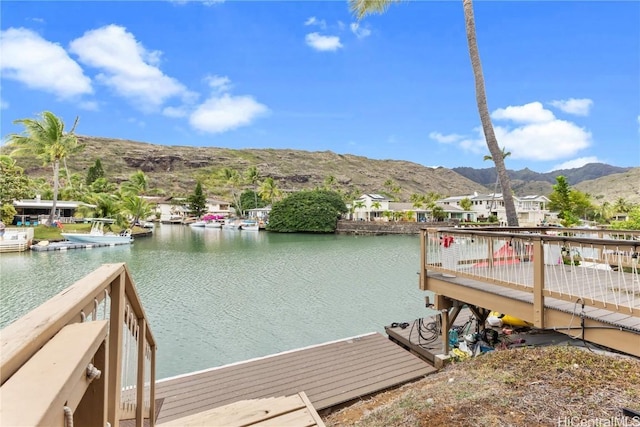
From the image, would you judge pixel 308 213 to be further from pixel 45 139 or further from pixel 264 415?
pixel 264 415

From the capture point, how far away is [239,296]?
12.3 m

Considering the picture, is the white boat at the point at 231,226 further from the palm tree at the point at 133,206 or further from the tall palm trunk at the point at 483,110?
the tall palm trunk at the point at 483,110

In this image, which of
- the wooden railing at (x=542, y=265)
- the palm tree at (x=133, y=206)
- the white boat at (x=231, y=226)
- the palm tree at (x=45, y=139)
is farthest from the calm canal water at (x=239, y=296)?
the white boat at (x=231, y=226)

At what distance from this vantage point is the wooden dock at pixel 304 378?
482 centimetres

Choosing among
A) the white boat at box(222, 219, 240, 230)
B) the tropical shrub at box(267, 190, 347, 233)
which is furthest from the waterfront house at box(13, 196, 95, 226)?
the tropical shrub at box(267, 190, 347, 233)

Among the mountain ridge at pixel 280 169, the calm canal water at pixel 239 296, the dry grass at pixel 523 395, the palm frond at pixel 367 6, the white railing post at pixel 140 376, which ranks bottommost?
the calm canal water at pixel 239 296

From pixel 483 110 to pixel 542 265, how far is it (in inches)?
203

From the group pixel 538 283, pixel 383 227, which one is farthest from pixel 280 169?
pixel 538 283

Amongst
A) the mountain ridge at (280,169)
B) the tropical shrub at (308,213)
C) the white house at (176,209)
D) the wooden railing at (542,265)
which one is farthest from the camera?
the mountain ridge at (280,169)

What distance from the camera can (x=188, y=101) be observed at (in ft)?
460

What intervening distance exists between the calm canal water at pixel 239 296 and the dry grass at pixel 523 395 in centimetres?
432

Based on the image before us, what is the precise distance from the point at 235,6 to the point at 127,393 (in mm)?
26465

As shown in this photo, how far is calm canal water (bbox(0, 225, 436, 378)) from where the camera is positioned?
8.27 m

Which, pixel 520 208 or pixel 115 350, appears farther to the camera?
pixel 520 208
